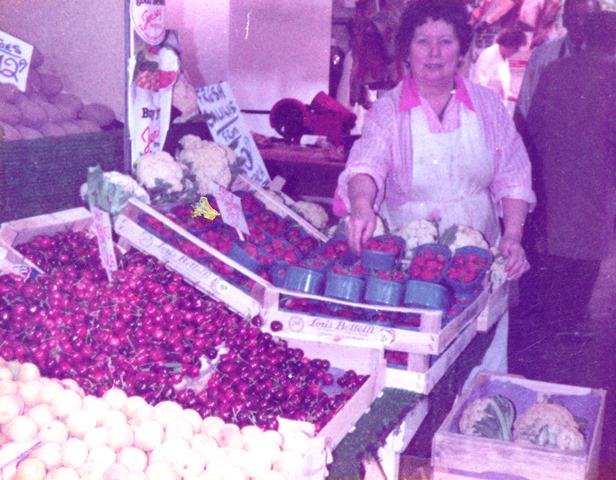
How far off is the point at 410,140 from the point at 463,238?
16.3 inches

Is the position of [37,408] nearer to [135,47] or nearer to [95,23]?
[135,47]

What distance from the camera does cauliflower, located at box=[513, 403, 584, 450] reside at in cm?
217

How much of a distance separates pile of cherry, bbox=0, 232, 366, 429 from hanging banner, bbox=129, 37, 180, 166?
75 cm

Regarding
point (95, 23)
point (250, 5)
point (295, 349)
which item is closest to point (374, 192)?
point (295, 349)

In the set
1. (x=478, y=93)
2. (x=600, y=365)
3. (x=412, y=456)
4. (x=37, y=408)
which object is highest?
Result: (x=478, y=93)

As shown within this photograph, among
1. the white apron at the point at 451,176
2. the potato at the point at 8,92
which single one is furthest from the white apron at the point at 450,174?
the potato at the point at 8,92

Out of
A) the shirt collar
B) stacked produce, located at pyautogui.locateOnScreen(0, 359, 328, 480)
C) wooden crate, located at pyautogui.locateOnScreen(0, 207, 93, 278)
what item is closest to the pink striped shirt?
the shirt collar

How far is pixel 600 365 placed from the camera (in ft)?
15.6

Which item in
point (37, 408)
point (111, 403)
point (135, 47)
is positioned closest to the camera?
point (37, 408)

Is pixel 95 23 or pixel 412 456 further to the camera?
pixel 95 23

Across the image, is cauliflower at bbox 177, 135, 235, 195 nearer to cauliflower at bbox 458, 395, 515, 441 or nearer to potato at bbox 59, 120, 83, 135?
potato at bbox 59, 120, 83, 135

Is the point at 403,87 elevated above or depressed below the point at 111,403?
above

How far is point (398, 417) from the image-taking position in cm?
194

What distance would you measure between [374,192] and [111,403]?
1.30m
